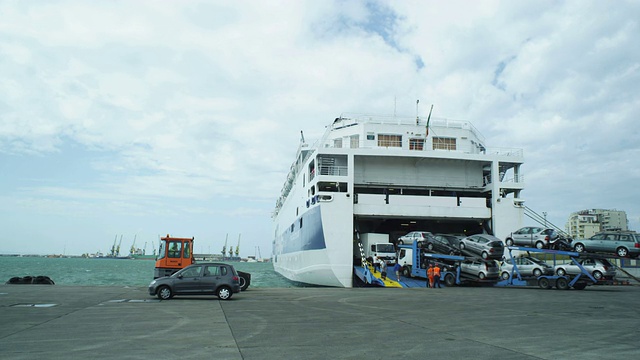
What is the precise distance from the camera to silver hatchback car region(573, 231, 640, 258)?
21.8 metres

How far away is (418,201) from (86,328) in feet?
66.8

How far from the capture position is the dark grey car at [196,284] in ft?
58.7

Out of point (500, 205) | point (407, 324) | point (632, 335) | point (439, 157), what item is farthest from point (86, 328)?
point (500, 205)

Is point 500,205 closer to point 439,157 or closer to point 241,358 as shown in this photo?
point 439,157

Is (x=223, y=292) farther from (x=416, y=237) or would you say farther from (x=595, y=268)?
(x=595, y=268)

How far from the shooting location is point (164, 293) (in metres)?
17.9

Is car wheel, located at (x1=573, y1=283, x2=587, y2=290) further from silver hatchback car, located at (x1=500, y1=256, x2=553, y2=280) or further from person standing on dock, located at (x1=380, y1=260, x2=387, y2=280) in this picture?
person standing on dock, located at (x1=380, y1=260, x2=387, y2=280)

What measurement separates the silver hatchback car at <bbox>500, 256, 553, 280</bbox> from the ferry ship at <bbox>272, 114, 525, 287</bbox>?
1723 mm

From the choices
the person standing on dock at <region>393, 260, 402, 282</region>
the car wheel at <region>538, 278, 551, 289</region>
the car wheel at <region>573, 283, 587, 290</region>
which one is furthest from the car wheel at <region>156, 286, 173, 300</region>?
the car wheel at <region>573, 283, 587, 290</region>

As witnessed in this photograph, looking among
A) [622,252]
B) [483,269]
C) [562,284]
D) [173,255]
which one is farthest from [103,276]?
[622,252]

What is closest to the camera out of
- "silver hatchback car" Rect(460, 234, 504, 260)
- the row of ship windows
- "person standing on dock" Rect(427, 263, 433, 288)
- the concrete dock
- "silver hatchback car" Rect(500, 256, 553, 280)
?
the concrete dock

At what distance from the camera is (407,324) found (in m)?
11.0

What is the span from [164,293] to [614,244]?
67.8 ft

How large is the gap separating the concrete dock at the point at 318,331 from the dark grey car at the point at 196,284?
6.76 feet
